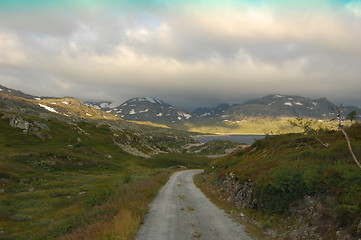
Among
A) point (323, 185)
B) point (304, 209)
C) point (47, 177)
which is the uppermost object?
point (323, 185)

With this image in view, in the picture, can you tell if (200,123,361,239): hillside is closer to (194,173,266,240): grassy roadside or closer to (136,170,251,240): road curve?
(194,173,266,240): grassy roadside

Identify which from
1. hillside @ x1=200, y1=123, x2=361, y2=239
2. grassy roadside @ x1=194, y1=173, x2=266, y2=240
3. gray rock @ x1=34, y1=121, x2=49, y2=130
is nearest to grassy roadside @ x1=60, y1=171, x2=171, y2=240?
grassy roadside @ x1=194, y1=173, x2=266, y2=240

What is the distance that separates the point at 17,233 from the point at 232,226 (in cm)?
1823

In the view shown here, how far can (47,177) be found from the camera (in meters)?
48.2

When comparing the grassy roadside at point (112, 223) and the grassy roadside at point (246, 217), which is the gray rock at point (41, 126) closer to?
the grassy roadside at point (112, 223)

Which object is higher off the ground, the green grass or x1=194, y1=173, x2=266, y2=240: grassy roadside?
x1=194, y1=173, x2=266, y2=240: grassy roadside

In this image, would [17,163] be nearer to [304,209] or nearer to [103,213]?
[103,213]

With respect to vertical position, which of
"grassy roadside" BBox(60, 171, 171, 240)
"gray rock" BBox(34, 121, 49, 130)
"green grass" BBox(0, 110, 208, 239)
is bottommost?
"green grass" BBox(0, 110, 208, 239)

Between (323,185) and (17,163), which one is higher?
(323,185)

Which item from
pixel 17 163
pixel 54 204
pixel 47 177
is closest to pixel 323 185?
pixel 54 204

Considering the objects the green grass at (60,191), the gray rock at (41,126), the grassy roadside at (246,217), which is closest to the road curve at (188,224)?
the grassy roadside at (246,217)

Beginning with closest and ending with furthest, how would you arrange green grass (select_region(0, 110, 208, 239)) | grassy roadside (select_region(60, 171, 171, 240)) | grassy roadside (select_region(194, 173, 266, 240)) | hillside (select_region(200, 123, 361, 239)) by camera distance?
hillside (select_region(200, 123, 361, 239)) → grassy roadside (select_region(60, 171, 171, 240)) → grassy roadside (select_region(194, 173, 266, 240)) → green grass (select_region(0, 110, 208, 239))

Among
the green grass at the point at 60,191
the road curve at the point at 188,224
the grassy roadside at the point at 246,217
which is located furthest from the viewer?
the green grass at the point at 60,191

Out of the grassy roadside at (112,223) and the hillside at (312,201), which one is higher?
the hillside at (312,201)
